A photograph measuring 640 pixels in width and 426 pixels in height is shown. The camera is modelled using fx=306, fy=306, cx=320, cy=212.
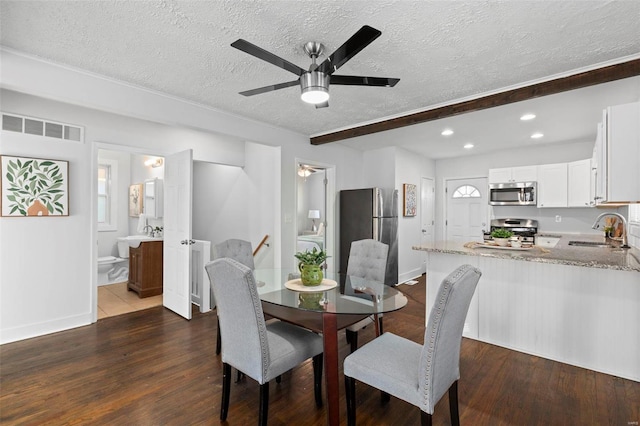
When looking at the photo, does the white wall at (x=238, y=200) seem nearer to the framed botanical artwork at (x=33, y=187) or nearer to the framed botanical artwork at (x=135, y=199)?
the framed botanical artwork at (x=135, y=199)

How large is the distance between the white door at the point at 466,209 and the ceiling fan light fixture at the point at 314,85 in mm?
4982

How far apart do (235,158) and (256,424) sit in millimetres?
3761

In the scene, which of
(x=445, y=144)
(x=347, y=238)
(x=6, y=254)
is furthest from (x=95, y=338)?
(x=445, y=144)

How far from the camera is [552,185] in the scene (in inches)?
192

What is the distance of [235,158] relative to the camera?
4797mm

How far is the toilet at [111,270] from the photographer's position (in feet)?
16.8

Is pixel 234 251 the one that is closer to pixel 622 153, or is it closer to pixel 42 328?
pixel 42 328

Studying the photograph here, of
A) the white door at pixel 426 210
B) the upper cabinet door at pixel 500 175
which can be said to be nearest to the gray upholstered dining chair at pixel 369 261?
the white door at pixel 426 210

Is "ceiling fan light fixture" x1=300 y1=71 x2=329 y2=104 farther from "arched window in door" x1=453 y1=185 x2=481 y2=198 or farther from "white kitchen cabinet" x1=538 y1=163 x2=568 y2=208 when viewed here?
"arched window in door" x1=453 y1=185 x2=481 y2=198

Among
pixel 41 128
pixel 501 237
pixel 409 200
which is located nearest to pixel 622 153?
pixel 501 237

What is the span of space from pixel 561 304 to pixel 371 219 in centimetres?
271

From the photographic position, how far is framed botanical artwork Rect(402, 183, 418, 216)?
218 inches

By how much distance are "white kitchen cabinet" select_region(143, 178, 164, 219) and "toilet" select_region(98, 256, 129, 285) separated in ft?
3.11

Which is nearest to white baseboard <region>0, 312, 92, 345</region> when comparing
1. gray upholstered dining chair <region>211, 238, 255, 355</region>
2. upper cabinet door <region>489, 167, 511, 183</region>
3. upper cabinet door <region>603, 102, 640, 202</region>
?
gray upholstered dining chair <region>211, 238, 255, 355</region>
